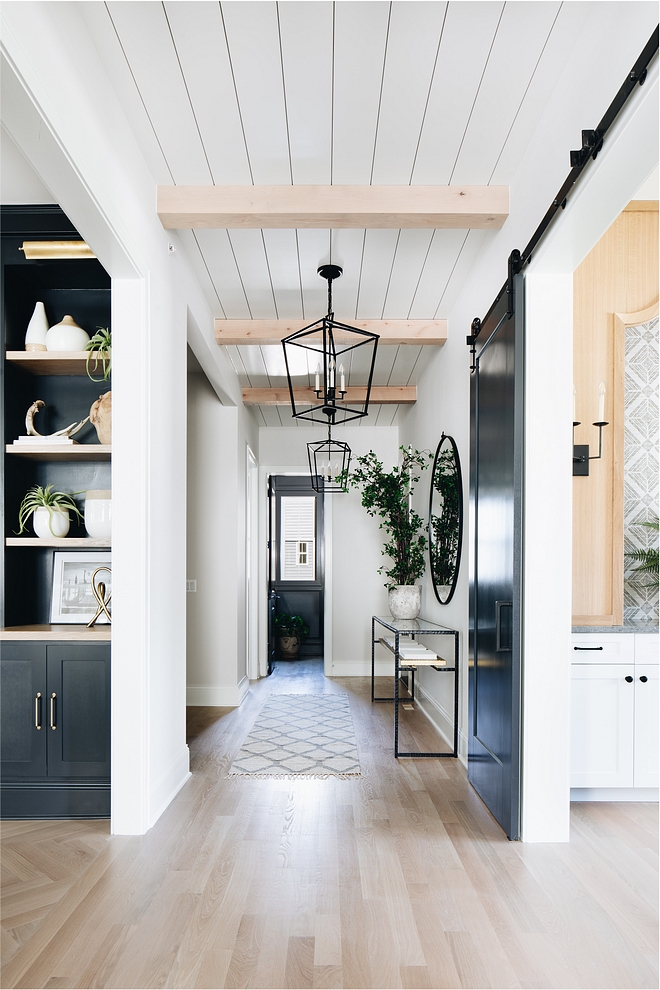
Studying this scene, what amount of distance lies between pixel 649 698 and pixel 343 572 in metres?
4.40

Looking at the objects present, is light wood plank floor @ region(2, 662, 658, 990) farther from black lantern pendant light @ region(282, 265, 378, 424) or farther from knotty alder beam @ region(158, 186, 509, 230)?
knotty alder beam @ region(158, 186, 509, 230)

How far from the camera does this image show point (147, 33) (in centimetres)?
224

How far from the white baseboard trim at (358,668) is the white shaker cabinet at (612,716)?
4123 millimetres

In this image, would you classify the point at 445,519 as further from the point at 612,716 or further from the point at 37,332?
the point at 37,332

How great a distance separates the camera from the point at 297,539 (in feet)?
29.4

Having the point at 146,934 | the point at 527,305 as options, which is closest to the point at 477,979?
the point at 146,934

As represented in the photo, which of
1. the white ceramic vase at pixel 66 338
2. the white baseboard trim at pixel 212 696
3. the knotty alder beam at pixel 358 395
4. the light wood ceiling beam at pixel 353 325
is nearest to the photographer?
the white ceramic vase at pixel 66 338

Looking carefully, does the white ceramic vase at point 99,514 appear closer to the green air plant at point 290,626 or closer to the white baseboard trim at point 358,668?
the white baseboard trim at point 358,668

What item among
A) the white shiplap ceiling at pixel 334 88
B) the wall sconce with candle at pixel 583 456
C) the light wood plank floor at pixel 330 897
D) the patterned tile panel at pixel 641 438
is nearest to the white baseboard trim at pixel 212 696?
the light wood plank floor at pixel 330 897

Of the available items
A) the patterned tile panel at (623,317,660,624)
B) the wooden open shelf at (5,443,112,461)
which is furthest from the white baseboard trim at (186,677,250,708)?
the patterned tile panel at (623,317,660,624)

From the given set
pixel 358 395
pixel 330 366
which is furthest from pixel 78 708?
pixel 358 395

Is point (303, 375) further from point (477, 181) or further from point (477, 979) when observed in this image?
point (477, 979)

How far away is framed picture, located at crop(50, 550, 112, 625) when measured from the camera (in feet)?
11.0

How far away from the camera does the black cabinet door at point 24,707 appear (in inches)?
122
